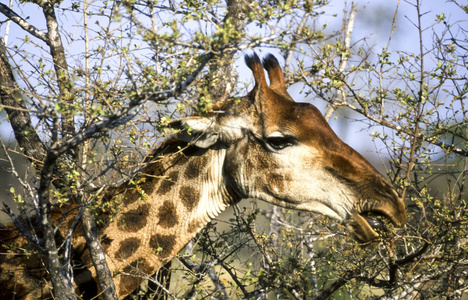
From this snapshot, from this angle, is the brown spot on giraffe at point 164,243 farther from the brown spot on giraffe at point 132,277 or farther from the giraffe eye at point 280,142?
the giraffe eye at point 280,142

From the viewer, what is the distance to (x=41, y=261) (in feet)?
15.3

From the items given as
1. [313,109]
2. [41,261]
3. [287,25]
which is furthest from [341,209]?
[41,261]

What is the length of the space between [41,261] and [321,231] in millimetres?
3106

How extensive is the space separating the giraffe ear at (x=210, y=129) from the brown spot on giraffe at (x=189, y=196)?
445mm

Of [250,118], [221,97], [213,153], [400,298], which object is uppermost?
[221,97]

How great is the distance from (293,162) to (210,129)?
2.72 ft

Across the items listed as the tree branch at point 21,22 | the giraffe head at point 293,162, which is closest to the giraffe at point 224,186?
the giraffe head at point 293,162

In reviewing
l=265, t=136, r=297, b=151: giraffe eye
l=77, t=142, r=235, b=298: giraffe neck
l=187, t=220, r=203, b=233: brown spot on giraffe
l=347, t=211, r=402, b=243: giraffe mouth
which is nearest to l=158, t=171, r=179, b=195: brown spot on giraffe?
l=77, t=142, r=235, b=298: giraffe neck

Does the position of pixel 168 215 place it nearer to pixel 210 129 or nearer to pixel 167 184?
pixel 167 184

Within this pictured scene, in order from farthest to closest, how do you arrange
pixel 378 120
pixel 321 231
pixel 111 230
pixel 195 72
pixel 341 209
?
pixel 321 231 < pixel 378 120 < pixel 111 230 < pixel 341 209 < pixel 195 72

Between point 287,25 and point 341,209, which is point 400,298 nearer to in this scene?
point 341,209

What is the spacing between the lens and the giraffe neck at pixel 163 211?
466 cm

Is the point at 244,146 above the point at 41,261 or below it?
above

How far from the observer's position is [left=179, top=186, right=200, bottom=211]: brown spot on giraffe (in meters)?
4.77
